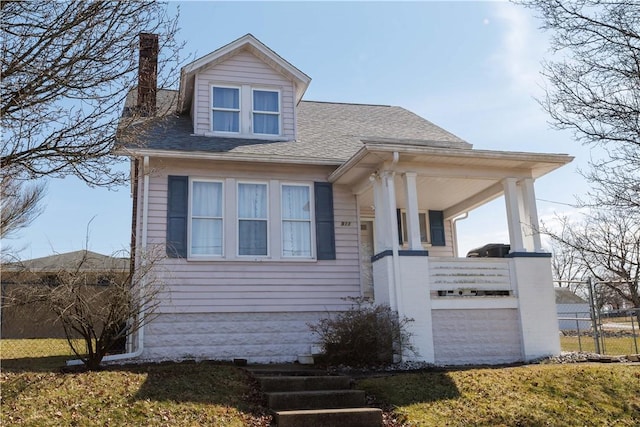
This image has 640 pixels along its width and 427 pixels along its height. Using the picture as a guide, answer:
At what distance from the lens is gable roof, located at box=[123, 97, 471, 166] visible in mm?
11203

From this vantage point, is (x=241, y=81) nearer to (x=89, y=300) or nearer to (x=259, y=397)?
(x=89, y=300)

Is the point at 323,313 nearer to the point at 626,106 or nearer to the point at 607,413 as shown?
the point at 607,413

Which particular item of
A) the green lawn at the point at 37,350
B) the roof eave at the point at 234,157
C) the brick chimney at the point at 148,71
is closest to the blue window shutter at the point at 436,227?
the roof eave at the point at 234,157

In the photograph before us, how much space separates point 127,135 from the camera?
Answer: 677 cm

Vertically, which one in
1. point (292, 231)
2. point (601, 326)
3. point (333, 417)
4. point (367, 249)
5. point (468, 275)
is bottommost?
point (333, 417)

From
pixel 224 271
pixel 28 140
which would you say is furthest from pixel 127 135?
pixel 224 271

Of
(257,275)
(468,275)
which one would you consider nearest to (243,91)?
(257,275)

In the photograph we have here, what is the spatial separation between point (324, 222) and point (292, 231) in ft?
2.33

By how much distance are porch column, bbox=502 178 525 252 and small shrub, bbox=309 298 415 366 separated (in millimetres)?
2928

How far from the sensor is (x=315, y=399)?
727cm

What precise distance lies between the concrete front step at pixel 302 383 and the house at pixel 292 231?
2.45 meters

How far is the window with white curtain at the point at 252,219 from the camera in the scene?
1138 centimetres

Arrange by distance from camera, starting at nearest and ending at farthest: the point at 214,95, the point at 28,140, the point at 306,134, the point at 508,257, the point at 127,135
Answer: the point at 28,140 → the point at 127,135 → the point at 508,257 → the point at 214,95 → the point at 306,134

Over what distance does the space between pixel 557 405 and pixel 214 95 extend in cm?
913
